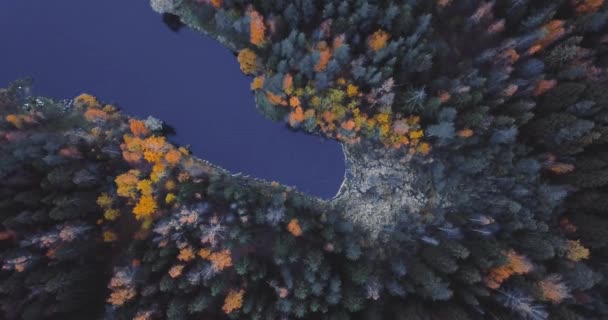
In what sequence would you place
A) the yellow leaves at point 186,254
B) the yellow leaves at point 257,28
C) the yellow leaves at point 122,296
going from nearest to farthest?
the yellow leaves at point 122,296
the yellow leaves at point 186,254
the yellow leaves at point 257,28

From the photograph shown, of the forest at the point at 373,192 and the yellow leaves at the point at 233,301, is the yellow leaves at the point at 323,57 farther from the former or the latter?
the yellow leaves at the point at 233,301

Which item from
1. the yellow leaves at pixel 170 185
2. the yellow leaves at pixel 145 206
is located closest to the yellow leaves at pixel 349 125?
the yellow leaves at pixel 170 185

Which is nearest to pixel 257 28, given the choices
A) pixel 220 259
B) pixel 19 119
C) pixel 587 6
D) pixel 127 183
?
pixel 127 183

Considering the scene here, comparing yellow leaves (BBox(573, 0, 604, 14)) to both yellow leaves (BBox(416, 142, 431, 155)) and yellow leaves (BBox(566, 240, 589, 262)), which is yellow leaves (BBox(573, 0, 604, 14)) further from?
Result: yellow leaves (BBox(566, 240, 589, 262))

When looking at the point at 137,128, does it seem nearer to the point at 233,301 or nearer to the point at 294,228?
the point at 294,228

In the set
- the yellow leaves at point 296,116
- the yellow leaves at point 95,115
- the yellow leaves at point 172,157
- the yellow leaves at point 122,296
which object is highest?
the yellow leaves at point 296,116

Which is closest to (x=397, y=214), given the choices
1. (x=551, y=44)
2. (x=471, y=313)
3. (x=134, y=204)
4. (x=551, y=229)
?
(x=471, y=313)

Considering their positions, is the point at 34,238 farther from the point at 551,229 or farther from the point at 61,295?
the point at 551,229
